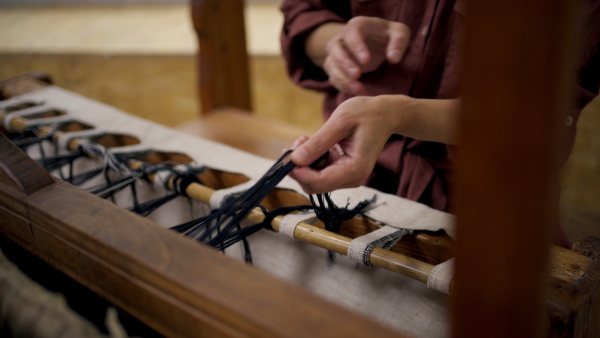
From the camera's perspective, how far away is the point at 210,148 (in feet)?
2.99

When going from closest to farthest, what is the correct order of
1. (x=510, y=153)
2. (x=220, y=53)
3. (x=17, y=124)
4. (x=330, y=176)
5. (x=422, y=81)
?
(x=510, y=153) < (x=330, y=176) < (x=422, y=81) < (x=17, y=124) < (x=220, y=53)

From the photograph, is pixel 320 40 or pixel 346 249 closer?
pixel 346 249

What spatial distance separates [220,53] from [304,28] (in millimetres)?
661

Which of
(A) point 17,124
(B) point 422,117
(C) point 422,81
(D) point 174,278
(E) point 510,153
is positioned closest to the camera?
(E) point 510,153

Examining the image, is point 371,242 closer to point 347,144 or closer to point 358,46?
point 347,144

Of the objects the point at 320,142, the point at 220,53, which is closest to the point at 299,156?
the point at 320,142

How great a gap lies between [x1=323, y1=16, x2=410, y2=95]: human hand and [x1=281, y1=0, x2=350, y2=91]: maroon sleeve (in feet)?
0.68

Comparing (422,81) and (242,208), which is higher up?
(422,81)

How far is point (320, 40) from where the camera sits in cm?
96

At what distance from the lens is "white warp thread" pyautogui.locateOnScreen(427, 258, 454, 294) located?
0.49 metres

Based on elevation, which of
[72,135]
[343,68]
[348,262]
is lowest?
[348,262]

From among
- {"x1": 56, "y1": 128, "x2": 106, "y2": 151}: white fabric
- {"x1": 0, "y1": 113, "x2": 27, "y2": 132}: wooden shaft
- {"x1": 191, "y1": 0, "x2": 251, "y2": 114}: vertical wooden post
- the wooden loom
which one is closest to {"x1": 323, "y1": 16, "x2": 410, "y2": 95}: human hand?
the wooden loom

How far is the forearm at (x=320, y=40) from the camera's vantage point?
0.93m

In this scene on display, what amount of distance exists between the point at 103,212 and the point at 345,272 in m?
0.30
